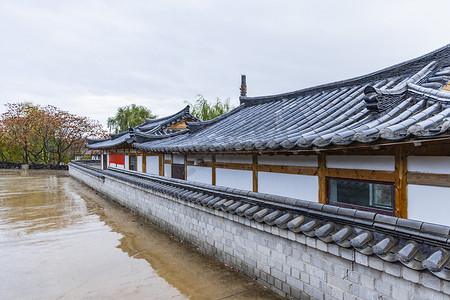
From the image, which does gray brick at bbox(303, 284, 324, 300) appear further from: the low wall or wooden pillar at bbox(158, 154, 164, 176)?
wooden pillar at bbox(158, 154, 164, 176)

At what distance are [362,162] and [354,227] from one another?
1089mm

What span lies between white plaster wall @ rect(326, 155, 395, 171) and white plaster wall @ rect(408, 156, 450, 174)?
0.28m

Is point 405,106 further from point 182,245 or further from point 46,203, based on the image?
point 46,203

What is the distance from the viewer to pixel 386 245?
3676 millimetres

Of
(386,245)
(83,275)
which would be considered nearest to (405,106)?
(386,245)

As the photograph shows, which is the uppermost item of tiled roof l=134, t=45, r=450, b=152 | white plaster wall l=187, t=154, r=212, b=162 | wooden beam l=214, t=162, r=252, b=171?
tiled roof l=134, t=45, r=450, b=152

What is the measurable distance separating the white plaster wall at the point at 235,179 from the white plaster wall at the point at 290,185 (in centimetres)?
40

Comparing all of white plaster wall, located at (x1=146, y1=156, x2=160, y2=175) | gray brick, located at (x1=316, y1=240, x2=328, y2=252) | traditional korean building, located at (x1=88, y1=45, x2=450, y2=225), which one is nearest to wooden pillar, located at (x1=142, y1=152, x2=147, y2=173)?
white plaster wall, located at (x1=146, y1=156, x2=160, y2=175)

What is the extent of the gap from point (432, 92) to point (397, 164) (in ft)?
3.93

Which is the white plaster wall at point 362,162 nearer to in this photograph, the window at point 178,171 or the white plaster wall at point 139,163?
the window at point 178,171

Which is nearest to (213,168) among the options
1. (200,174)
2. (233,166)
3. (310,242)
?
(200,174)

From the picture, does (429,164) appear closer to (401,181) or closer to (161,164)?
(401,181)

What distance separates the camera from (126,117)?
4384 centimetres

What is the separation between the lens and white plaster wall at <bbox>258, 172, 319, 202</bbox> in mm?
5469
